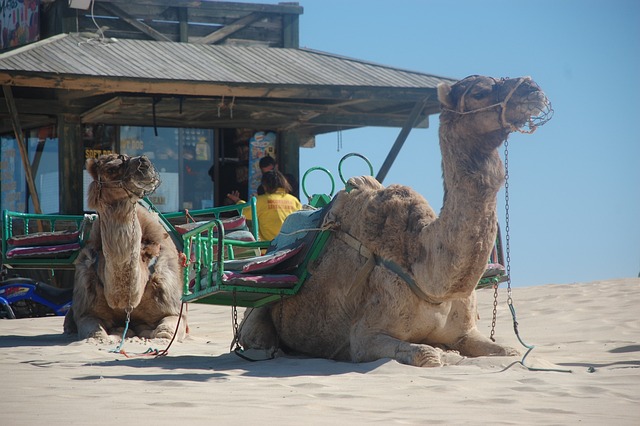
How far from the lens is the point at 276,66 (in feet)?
56.0

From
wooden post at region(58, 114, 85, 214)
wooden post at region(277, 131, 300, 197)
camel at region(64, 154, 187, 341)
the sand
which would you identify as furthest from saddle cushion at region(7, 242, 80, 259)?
wooden post at region(277, 131, 300, 197)

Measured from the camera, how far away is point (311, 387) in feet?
22.3

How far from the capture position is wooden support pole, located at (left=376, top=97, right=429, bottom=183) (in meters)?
17.3

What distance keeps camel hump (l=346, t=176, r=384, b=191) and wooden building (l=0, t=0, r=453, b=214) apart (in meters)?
7.08

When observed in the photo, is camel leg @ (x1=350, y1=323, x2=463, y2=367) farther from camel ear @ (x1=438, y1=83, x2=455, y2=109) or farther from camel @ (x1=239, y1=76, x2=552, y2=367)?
camel ear @ (x1=438, y1=83, x2=455, y2=109)

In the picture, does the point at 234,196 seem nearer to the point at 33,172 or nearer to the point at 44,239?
the point at 33,172

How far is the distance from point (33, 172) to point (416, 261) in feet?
38.0

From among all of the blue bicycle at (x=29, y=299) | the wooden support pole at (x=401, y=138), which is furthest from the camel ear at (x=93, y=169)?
the wooden support pole at (x=401, y=138)

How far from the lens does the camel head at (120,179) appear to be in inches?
386

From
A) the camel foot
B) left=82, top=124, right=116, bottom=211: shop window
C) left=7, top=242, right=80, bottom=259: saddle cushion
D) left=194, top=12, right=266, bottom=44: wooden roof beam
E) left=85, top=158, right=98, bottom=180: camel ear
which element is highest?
left=194, top=12, right=266, bottom=44: wooden roof beam

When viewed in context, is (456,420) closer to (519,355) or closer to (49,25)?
(519,355)

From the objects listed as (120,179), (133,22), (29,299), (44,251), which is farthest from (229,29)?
(120,179)

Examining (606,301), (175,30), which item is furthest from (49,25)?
(606,301)

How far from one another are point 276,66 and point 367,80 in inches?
55.6
